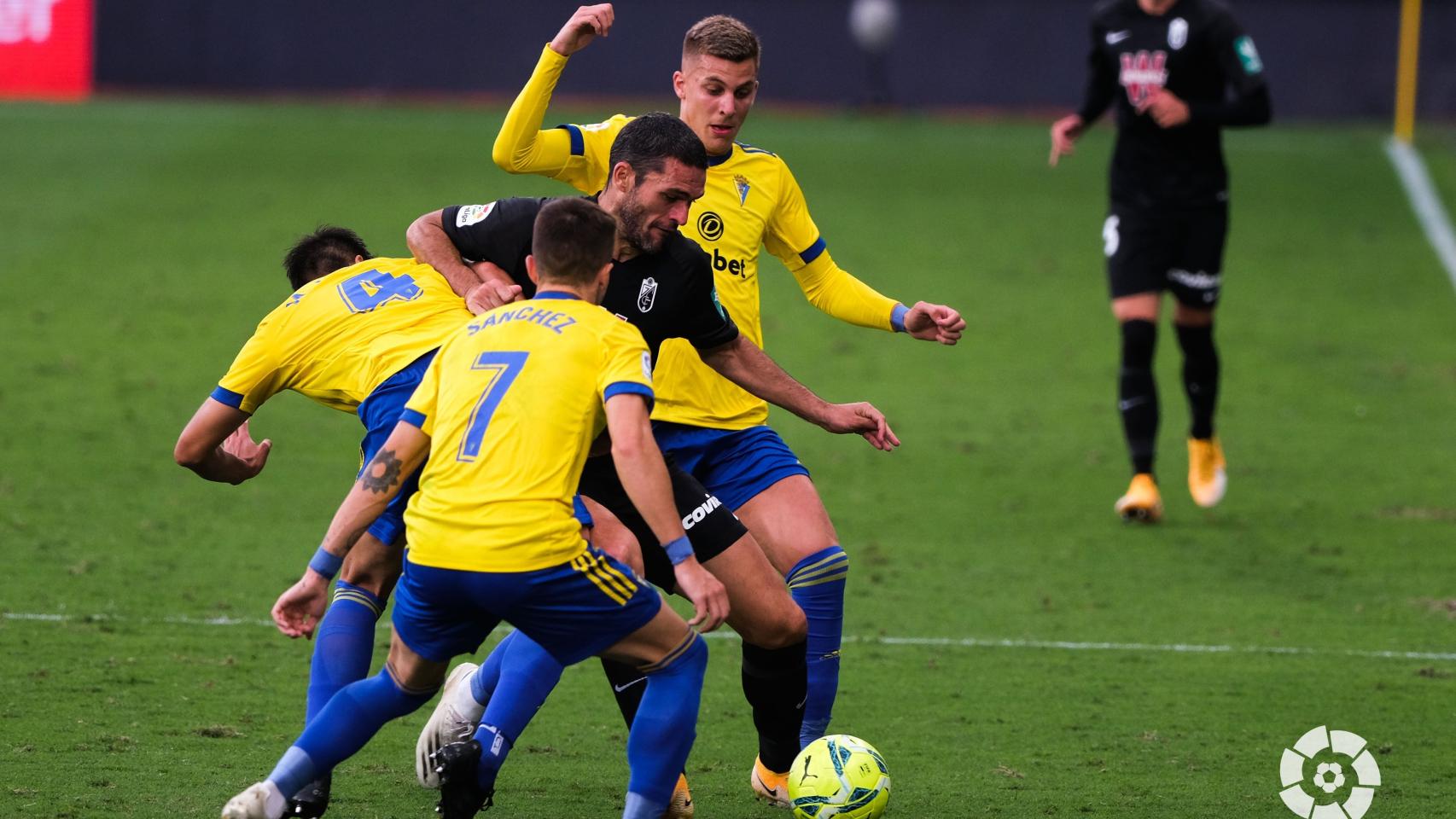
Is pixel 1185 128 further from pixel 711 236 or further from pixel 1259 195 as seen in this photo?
pixel 1259 195

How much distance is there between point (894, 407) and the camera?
11008mm

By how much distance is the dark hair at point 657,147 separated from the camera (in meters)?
4.77

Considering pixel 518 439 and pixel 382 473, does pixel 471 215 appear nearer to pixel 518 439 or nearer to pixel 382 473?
pixel 382 473

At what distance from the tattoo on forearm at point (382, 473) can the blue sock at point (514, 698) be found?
1.85ft

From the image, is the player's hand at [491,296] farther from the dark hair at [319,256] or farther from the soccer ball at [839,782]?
the soccer ball at [839,782]

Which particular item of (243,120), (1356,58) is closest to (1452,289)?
(1356,58)

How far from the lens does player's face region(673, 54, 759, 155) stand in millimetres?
5367

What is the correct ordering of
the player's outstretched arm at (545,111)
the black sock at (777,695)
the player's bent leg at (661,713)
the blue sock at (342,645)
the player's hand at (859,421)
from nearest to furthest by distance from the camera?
the player's bent leg at (661,713) → the blue sock at (342,645) → the black sock at (777,695) → the player's outstretched arm at (545,111) → the player's hand at (859,421)

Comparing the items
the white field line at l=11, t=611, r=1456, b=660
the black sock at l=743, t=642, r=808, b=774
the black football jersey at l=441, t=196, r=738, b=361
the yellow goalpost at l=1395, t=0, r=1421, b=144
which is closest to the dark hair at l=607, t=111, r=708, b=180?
the black football jersey at l=441, t=196, r=738, b=361

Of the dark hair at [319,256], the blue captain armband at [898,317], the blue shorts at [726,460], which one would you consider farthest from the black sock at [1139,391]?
the dark hair at [319,256]

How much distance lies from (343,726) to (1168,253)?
581 centimetres

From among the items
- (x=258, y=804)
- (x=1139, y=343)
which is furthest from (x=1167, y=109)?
(x=258, y=804)

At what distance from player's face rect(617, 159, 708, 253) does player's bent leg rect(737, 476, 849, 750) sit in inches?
→ 35.1

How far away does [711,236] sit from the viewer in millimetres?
5555
